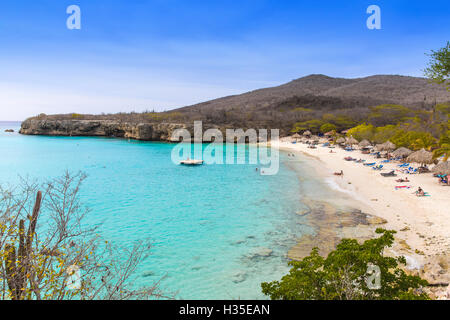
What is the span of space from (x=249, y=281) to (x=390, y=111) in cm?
8734

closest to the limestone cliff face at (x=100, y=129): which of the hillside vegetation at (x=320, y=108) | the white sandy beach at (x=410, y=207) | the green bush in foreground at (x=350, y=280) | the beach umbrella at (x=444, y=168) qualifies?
the hillside vegetation at (x=320, y=108)

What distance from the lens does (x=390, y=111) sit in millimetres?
80750

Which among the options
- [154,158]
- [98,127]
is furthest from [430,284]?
[98,127]

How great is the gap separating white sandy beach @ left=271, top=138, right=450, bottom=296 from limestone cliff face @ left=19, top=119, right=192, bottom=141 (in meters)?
59.4

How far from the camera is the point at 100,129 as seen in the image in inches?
3644

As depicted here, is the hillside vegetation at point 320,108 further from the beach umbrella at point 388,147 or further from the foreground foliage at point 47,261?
the foreground foliage at point 47,261

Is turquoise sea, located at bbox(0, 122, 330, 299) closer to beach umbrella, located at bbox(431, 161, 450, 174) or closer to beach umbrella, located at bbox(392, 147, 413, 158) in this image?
beach umbrella, located at bbox(431, 161, 450, 174)

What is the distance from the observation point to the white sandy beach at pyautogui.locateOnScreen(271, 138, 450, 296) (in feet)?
40.9

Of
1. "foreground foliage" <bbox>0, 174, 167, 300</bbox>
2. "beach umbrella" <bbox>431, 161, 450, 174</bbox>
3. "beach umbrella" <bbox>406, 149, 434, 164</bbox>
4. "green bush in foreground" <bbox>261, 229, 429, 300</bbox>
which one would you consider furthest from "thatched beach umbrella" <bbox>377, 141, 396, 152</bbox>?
"foreground foliage" <bbox>0, 174, 167, 300</bbox>

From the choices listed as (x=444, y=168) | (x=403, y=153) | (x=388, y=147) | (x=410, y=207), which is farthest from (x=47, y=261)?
(x=388, y=147)

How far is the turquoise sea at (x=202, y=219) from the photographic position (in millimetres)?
11656
